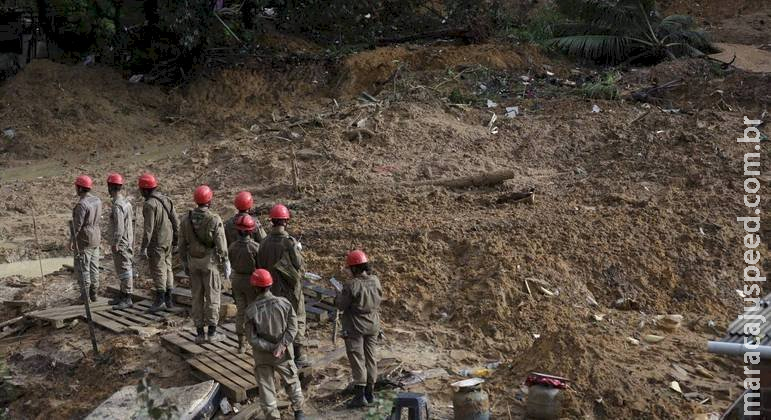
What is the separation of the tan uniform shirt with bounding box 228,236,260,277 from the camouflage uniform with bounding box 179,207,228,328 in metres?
0.43

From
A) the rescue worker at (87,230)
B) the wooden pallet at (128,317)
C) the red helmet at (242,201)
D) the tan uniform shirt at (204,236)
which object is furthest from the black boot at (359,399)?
the rescue worker at (87,230)

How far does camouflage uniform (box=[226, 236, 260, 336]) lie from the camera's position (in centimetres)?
937

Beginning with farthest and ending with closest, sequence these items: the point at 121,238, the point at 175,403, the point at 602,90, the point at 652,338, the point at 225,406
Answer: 1. the point at 602,90
2. the point at 121,238
3. the point at 652,338
4. the point at 225,406
5. the point at 175,403

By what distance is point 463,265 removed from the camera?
11805 millimetres

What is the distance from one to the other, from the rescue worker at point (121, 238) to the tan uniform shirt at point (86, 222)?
0.29m

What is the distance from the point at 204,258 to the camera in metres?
9.89

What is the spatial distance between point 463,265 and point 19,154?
1135 cm

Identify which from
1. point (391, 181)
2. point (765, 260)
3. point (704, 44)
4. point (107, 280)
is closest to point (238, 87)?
point (391, 181)

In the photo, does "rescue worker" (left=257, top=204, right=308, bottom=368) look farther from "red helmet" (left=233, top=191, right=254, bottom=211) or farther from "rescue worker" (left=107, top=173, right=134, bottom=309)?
"rescue worker" (left=107, top=173, right=134, bottom=309)

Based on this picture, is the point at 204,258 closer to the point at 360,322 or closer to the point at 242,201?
the point at 242,201

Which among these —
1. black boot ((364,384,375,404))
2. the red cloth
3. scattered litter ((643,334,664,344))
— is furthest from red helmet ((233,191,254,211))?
scattered litter ((643,334,664,344))

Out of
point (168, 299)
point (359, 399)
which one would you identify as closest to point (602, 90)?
point (168, 299)

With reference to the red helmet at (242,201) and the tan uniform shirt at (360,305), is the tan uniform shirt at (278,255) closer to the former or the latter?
the tan uniform shirt at (360,305)

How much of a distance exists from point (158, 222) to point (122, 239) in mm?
738
